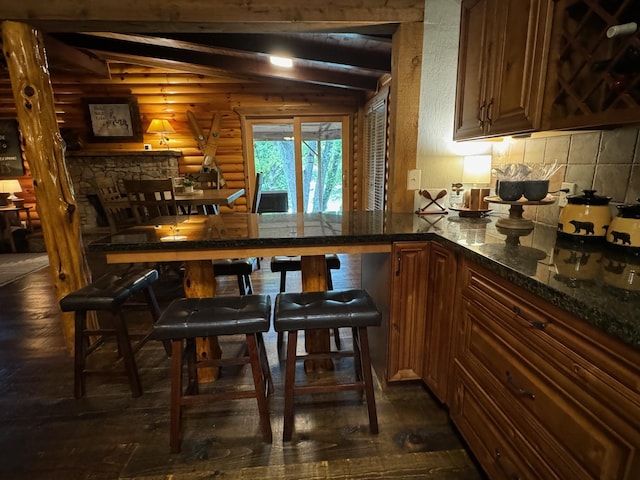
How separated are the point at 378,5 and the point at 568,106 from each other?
1.24 m

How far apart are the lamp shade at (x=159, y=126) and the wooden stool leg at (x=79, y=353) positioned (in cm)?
388

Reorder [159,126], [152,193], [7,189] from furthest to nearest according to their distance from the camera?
[7,189]
[159,126]
[152,193]

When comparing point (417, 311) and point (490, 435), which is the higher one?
point (417, 311)

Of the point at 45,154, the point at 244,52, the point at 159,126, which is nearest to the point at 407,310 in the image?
the point at 45,154

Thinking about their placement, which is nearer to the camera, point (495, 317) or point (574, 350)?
point (574, 350)

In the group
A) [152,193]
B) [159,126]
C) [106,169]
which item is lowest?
[152,193]

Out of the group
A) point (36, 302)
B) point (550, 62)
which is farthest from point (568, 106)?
point (36, 302)

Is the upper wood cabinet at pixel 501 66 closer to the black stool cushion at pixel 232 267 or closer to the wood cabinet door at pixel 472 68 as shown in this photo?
the wood cabinet door at pixel 472 68

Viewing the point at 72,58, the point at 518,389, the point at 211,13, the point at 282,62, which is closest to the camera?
the point at 518,389

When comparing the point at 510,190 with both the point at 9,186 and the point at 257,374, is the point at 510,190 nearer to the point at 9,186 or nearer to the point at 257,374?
the point at 257,374

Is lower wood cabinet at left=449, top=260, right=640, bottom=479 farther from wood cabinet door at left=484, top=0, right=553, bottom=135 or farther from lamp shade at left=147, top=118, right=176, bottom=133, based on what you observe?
lamp shade at left=147, top=118, right=176, bottom=133

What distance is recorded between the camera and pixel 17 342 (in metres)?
2.47

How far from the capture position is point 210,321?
4.60 ft

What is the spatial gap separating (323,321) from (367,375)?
1.15ft
